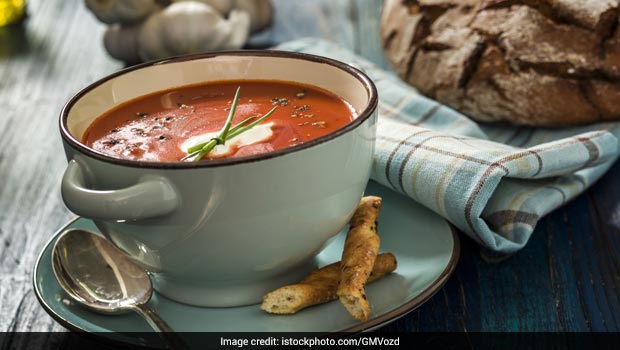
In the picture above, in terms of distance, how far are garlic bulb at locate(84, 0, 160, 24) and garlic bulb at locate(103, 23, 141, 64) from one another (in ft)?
0.09

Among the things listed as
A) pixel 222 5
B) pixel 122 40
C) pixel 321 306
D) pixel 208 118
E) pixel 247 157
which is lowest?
pixel 122 40

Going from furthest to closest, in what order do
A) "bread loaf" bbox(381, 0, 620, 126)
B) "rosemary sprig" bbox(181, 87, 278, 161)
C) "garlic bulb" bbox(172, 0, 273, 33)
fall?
1. "garlic bulb" bbox(172, 0, 273, 33)
2. "bread loaf" bbox(381, 0, 620, 126)
3. "rosemary sprig" bbox(181, 87, 278, 161)

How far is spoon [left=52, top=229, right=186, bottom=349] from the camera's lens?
1203mm

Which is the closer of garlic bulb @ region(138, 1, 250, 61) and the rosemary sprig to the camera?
the rosemary sprig

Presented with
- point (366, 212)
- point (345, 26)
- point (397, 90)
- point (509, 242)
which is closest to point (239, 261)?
point (366, 212)

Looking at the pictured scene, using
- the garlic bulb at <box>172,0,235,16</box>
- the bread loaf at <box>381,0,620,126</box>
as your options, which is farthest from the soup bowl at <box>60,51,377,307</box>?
the garlic bulb at <box>172,0,235,16</box>

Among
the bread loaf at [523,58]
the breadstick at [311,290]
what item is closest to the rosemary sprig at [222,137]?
the breadstick at [311,290]

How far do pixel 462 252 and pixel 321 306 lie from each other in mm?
406

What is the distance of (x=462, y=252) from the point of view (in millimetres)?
1505

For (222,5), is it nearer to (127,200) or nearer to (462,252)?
(462,252)

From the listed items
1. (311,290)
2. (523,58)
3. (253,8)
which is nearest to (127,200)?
(311,290)

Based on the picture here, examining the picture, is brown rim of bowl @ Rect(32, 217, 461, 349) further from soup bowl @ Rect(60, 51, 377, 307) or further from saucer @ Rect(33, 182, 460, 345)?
soup bowl @ Rect(60, 51, 377, 307)

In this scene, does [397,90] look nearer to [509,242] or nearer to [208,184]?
[509,242]

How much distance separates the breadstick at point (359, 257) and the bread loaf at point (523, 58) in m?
0.64
